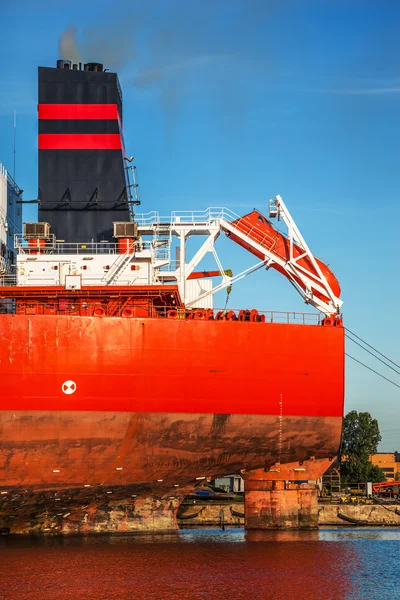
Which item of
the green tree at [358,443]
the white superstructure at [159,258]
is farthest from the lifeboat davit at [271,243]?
the green tree at [358,443]

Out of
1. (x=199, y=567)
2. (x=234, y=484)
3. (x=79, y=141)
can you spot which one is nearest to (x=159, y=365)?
(x=199, y=567)

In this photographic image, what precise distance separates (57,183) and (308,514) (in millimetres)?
14742

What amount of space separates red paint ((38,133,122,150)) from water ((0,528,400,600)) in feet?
45.4

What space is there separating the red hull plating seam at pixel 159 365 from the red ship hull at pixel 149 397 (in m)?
0.03

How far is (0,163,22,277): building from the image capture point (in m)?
37.4

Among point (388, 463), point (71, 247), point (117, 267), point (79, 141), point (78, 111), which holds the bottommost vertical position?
point (388, 463)

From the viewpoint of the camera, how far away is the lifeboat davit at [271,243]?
35656 millimetres

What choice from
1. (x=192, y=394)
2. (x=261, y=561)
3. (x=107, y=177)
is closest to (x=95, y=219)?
(x=107, y=177)

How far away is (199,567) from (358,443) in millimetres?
50128

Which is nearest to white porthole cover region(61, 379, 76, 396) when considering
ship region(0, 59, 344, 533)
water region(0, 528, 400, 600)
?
ship region(0, 59, 344, 533)

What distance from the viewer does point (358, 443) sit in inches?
2963

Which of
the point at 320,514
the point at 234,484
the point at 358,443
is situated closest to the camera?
the point at 320,514

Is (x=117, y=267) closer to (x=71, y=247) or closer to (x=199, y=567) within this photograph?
(x=71, y=247)

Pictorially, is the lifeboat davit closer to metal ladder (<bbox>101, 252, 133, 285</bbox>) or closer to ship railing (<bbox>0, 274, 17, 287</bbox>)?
metal ladder (<bbox>101, 252, 133, 285</bbox>)
